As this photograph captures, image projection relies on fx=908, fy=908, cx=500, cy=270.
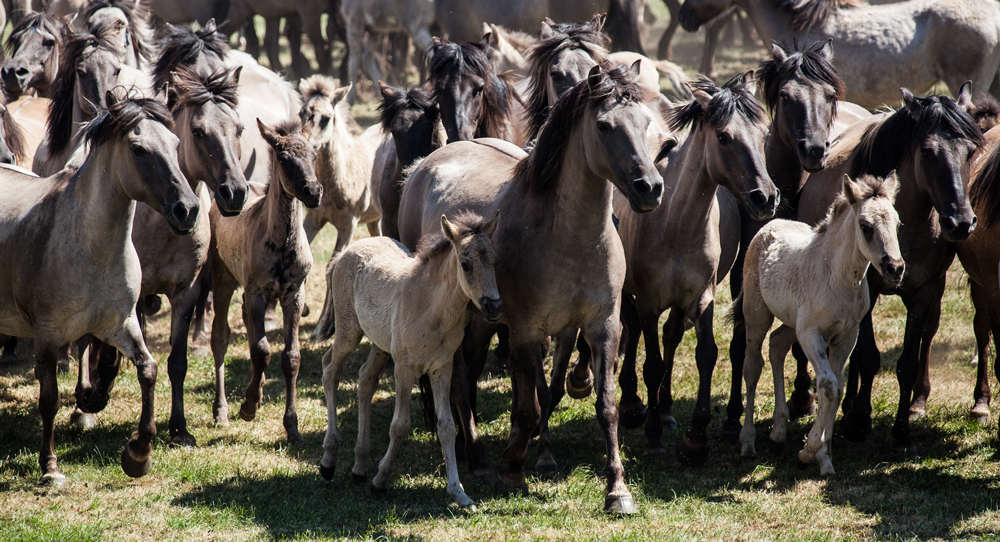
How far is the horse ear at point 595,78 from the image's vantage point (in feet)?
16.8

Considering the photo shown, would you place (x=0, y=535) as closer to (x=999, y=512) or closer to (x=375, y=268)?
(x=375, y=268)

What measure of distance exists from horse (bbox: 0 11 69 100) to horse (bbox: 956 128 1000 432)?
8.53m

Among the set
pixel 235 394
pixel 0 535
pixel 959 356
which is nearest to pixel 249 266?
pixel 235 394

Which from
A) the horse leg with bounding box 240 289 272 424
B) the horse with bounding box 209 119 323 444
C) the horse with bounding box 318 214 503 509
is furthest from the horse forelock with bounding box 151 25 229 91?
the horse with bounding box 318 214 503 509

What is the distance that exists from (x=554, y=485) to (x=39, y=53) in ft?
24.5

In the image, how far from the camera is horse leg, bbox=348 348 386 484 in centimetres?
559

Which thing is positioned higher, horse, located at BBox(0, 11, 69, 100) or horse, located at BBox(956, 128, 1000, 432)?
horse, located at BBox(0, 11, 69, 100)

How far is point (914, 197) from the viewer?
19.3 ft

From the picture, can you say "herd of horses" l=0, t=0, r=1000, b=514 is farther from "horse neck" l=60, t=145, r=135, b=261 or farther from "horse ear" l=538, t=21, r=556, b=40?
"horse ear" l=538, t=21, r=556, b=40

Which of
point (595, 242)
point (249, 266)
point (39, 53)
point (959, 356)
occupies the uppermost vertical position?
point (39, 53)

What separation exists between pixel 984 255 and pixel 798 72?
5.79ft

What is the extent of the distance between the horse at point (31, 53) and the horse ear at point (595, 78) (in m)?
6.61

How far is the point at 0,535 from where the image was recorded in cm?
479

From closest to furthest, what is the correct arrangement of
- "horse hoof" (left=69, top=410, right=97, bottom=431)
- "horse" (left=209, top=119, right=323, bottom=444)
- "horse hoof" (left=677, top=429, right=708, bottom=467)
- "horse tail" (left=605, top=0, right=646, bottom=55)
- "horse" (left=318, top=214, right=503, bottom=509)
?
"horse" (left=318, top=214, right=503, bottom=509), "horse hoof" (left=677, top=429, right=708, bottom=467), "horse" (left=209, top=119, right=323, bottom=444), "horse hoof" (left=69, top=410, right=97, bottom=431), "horse tail" (left=605, top=0, right=646, bottom=55)
